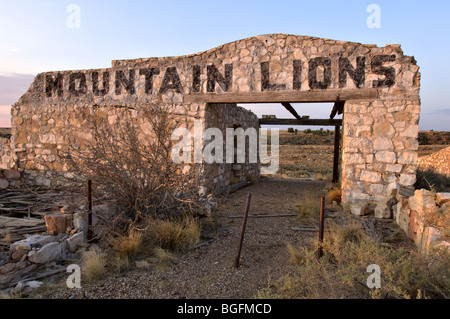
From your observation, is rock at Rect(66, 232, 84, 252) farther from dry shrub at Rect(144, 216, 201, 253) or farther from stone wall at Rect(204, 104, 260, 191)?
stone wall at Rect(204, 104, 260, 191)

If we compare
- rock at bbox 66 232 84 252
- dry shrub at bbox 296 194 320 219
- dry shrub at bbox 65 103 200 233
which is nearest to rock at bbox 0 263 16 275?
rock at bbox 66 232 84 252

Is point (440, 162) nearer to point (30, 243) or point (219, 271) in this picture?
point (219, 271)

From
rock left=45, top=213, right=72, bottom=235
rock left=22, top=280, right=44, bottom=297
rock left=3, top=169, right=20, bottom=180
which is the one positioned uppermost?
rock left=3, top=169, right=20, bottom=180

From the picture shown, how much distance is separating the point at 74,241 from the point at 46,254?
0.45 meters

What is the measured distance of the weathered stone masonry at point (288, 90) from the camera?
240 inches

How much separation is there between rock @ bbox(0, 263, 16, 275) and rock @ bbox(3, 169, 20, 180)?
19.5 ft

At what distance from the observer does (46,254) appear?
375 cm

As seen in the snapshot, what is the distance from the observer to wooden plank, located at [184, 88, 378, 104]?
247 inches

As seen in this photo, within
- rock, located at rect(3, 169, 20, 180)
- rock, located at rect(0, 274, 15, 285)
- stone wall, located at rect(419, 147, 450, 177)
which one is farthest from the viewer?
stone wall, located at rect(419, 147, 450, 177)

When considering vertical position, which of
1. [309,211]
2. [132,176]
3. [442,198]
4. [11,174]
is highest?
[132,176]

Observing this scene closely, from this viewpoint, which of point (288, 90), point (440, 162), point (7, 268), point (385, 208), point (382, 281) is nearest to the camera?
point (382, 281)

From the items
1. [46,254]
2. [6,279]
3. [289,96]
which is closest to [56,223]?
[46,254]

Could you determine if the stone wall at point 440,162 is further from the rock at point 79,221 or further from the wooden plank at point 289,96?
the rock at point 79,221
